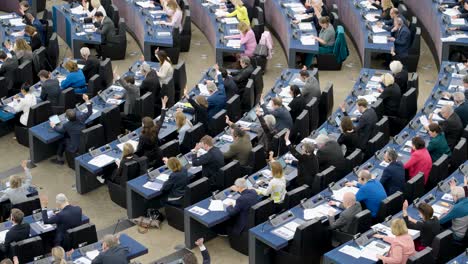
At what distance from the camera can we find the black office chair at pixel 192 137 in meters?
16.3

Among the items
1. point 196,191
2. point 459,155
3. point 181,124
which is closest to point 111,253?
point 196,191

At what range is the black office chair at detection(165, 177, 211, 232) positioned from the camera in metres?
14.6

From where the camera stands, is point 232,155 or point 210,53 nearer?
point 232,155

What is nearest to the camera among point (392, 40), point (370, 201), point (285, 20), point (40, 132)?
point (370, 201)

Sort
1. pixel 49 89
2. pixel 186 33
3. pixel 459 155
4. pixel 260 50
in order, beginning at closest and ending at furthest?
pixel 459 155
pixel 49 89
pixel 260 50
pixel 186 33

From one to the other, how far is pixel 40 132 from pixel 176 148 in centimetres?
253

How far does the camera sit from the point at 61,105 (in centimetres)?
1808

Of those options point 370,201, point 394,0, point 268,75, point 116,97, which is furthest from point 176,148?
point 394,0

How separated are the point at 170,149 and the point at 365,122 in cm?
326

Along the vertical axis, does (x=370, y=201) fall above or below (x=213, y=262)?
above

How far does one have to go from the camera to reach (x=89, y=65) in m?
19.1

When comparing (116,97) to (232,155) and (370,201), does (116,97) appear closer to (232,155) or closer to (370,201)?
(232,155)

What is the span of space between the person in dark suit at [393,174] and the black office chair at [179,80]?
586cm

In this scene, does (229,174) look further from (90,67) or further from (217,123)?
(90,67)
